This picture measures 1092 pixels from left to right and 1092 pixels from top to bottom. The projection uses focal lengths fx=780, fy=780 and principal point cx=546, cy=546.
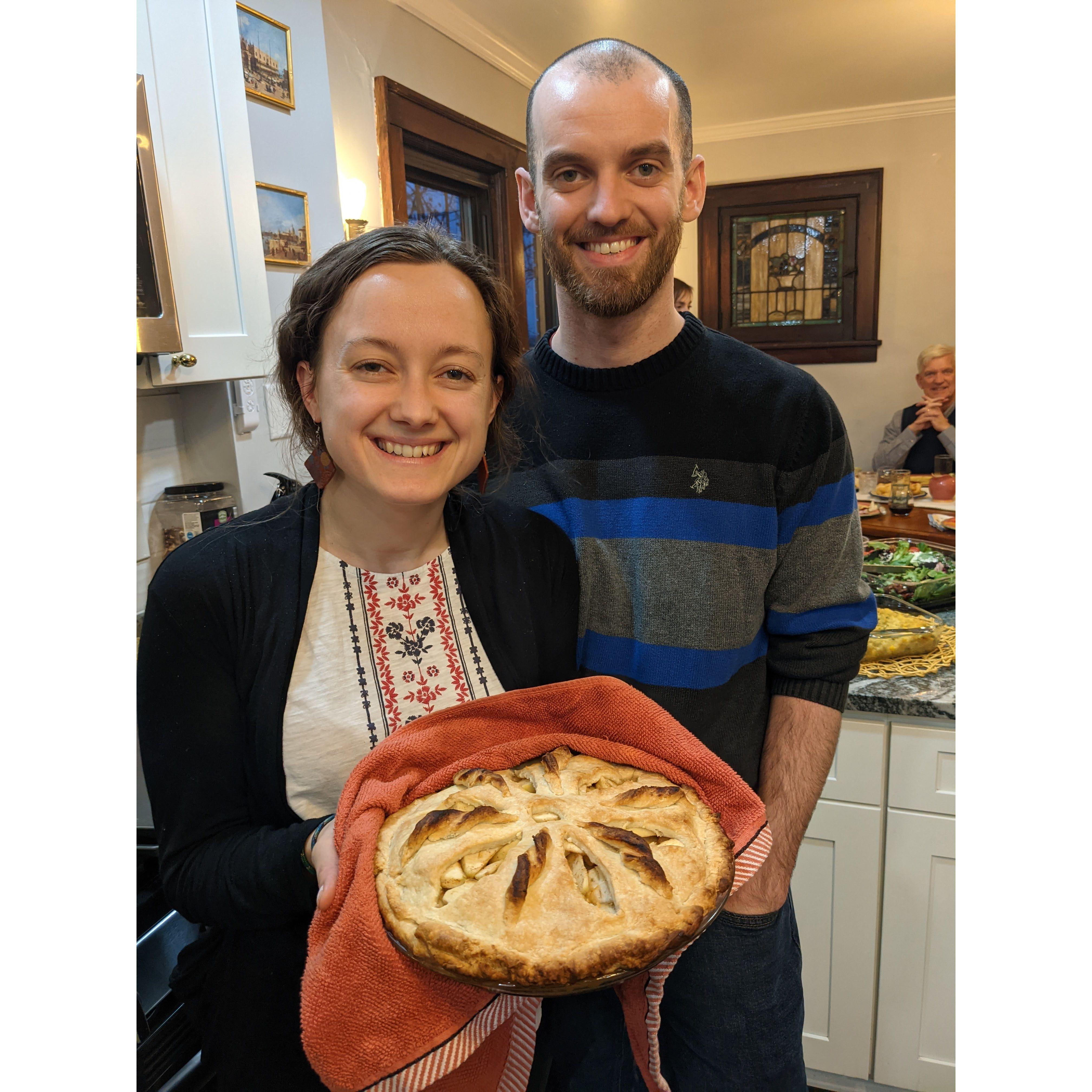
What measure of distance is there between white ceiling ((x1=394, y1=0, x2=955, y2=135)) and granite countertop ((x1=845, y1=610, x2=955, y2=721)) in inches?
138

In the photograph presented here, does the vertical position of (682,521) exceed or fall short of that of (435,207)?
it falls short

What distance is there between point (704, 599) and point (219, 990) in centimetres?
75

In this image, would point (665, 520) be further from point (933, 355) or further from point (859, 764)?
point (933, 355)

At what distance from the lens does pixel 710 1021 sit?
3.77ft

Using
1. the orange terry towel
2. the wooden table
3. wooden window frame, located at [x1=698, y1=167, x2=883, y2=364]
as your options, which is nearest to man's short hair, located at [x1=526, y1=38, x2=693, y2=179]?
the orange terry towel

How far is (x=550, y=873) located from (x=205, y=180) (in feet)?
5.70

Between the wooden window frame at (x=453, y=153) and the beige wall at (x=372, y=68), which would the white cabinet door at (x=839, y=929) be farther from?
the beige wall at (x=372, y=68)

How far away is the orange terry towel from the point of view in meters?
0.62

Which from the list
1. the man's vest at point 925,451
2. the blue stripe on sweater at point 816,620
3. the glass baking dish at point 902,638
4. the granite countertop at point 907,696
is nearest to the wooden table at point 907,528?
the glass baking dish at point 902,638

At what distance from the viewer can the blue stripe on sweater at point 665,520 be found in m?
1.11

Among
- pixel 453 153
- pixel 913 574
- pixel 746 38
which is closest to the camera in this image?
pixel 913 574

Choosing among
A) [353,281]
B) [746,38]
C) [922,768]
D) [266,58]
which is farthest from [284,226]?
[746,38]

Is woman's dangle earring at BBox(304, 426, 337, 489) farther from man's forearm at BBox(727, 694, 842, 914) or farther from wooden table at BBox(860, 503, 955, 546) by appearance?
wooden table at BBox(860, 503, 955, 546)

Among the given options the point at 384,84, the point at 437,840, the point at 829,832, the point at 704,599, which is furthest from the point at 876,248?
the point at 437,840
